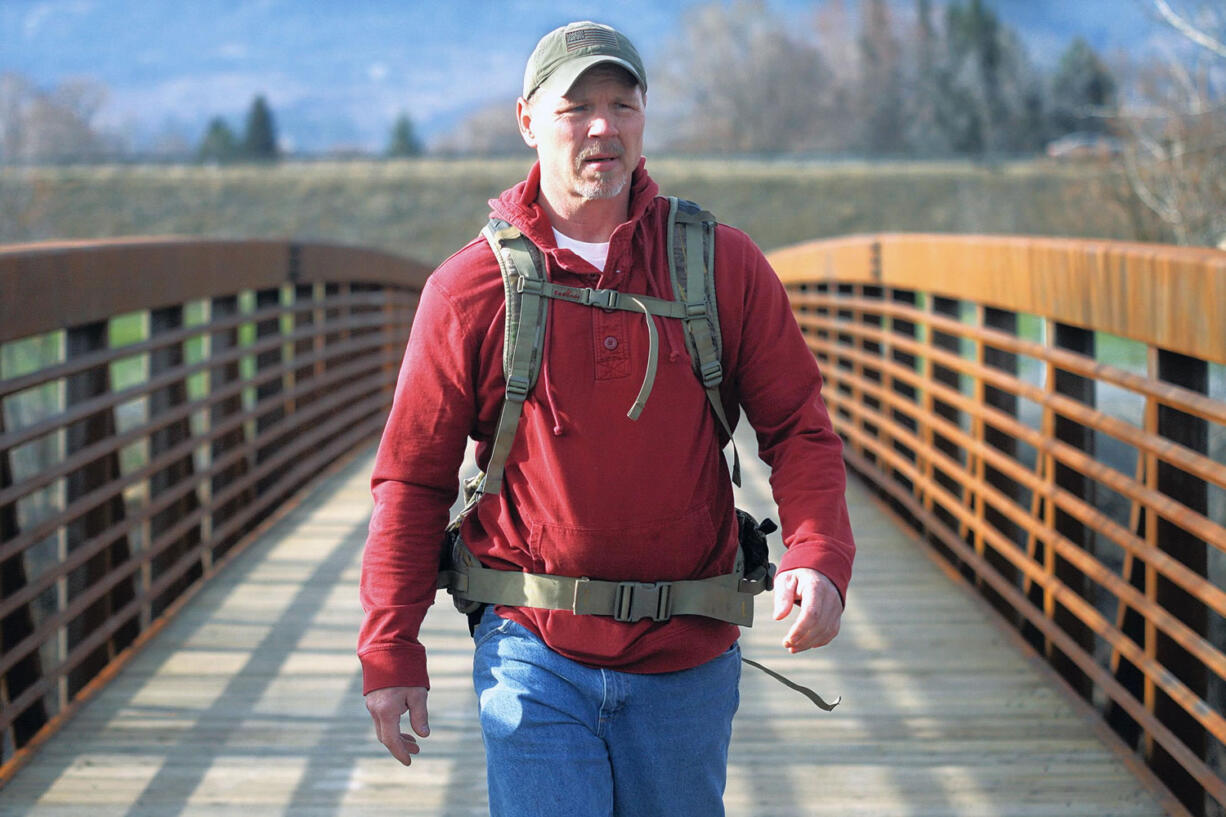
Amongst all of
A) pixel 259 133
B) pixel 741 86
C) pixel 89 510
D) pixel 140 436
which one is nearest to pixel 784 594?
pixel 89 510

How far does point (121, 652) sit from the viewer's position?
16.3 ft

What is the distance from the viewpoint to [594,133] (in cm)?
238

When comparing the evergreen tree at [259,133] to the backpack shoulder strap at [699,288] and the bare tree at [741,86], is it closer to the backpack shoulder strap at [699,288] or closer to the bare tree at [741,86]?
the bare tree at [741,86]

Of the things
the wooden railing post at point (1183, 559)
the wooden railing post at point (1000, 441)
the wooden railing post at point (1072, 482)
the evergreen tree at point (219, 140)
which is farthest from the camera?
the evergreen tree at point (219, 140)

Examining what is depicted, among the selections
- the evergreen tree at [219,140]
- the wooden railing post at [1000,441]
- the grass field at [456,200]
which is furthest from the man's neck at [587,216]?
the evergreen tree at [219,140]

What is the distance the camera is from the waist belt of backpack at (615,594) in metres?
2.38

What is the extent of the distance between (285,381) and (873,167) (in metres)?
56.0

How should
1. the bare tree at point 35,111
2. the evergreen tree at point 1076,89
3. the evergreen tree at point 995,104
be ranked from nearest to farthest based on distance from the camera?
the bare tree at point 35,111 → the evergreen tree at point 1076,89 → the evergreen tree at point 995,104

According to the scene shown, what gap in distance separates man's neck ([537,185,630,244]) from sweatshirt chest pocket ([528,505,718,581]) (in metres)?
0.46

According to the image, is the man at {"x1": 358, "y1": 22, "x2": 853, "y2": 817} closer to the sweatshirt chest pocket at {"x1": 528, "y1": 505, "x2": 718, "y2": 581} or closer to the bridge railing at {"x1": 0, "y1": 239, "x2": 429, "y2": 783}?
the sweatshirt chest pocket at {"x1": 528, "y1": 505, "x2": 718, "y2": 581}

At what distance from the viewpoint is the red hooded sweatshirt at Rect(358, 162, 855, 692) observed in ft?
7.77

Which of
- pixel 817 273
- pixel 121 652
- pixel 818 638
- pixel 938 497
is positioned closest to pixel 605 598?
pixel 818 638

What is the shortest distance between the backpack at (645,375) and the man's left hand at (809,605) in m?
0.15

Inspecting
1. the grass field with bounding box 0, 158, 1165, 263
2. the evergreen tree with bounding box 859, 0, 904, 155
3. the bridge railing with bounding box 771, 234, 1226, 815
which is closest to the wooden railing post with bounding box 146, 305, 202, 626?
the bridge railing with bounding box 771, 234, 1226, 815
